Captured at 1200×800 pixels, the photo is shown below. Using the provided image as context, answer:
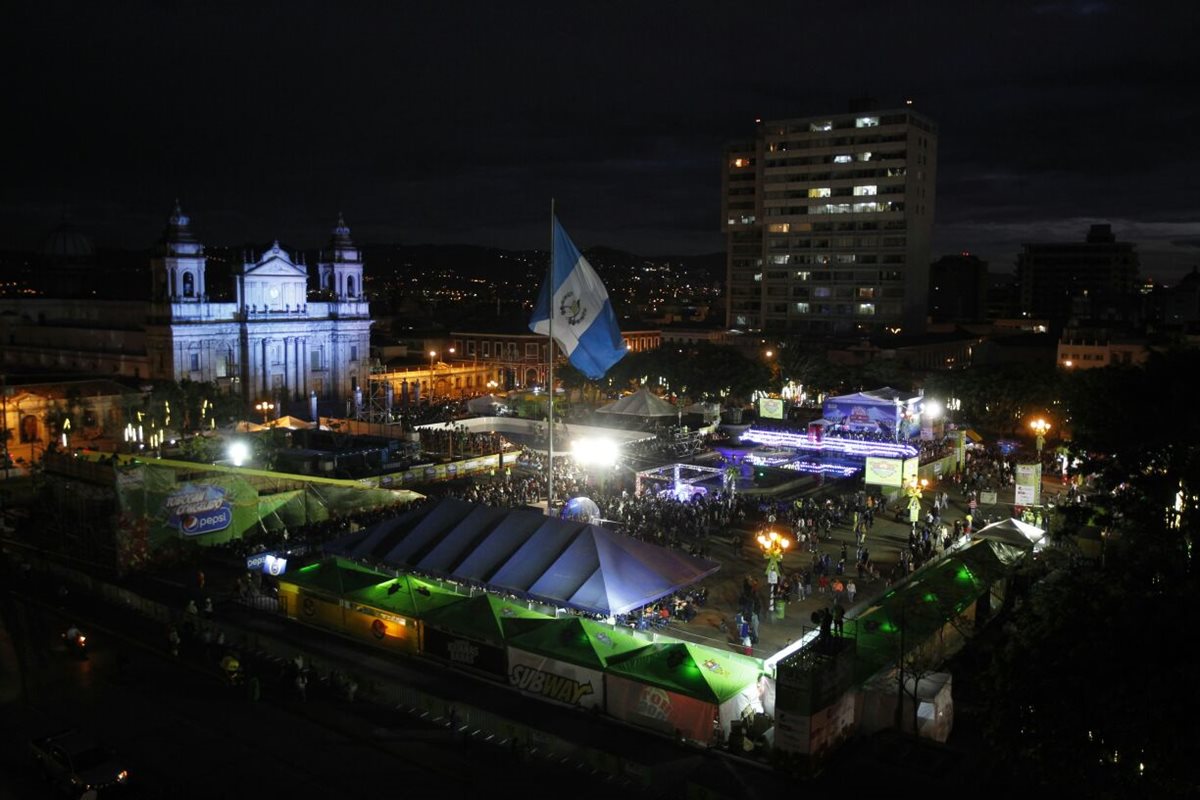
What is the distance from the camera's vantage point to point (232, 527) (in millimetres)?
32844

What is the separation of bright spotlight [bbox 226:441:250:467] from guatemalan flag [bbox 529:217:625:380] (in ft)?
73.3

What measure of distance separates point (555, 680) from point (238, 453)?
26.5 m

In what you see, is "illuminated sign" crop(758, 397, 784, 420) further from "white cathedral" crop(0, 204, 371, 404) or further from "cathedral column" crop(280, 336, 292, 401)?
"cathedral column" crop(280, 336, 292, 401)

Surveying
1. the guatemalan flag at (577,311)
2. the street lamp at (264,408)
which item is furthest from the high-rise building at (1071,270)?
the guatemalan flag at (577,311)

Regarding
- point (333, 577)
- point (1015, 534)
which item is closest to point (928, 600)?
point (1015, 534)

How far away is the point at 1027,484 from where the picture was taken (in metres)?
37.2

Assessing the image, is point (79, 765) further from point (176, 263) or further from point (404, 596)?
point (176, 263)

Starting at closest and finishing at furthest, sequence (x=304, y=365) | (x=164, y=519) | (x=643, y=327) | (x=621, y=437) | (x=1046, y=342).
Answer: (x=164, y=519)
(x=621, y=437)
(x=304, y=365)
(x=1046, y=342)
(x=643, y=327)

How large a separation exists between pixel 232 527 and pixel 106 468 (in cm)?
446

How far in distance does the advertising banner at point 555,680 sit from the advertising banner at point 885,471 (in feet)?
71.7

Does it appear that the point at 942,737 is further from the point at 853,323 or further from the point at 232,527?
the point at 853,323

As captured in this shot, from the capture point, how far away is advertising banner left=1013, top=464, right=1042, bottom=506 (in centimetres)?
3709

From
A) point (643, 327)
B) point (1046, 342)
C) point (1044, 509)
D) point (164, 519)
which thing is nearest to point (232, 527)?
point (164, 519)

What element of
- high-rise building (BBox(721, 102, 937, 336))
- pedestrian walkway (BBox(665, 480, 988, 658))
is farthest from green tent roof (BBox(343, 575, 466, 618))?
high-rise building (BBox(721, 102, 937, 336))
